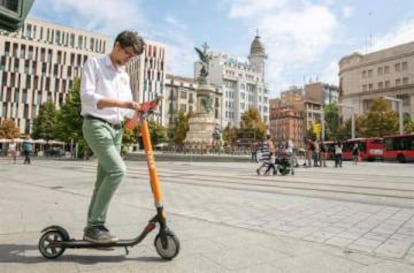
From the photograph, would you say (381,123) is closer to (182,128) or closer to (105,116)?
(182,128)

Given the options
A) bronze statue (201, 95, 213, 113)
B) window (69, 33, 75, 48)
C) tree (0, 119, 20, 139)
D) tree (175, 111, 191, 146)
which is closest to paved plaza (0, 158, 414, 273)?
bronze statue (201, 95, 213, 113)

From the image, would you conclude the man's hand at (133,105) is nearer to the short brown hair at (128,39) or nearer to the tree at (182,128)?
the short brown hair at (128,39)

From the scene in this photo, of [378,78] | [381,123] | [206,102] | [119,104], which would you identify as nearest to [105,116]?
[119,104]

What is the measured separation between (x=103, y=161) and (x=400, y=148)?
3815cm

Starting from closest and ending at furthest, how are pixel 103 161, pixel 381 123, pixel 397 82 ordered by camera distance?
pixel 103 161
pixel 381 123
pixel 397 82

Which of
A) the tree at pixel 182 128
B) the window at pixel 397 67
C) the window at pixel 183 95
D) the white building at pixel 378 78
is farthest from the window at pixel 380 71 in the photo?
the window at pixel 183 95

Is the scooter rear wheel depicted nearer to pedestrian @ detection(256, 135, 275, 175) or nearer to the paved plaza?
the paved plaza

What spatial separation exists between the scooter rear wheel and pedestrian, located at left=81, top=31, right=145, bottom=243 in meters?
0.21

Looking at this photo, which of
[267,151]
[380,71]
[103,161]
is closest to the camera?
[103,161]

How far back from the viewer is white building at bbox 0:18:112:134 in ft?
230

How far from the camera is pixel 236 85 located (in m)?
117

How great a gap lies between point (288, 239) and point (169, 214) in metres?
2.04

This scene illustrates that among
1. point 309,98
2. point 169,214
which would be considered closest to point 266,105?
point 309,98

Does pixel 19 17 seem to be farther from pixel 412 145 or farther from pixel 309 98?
pixel 309 98
